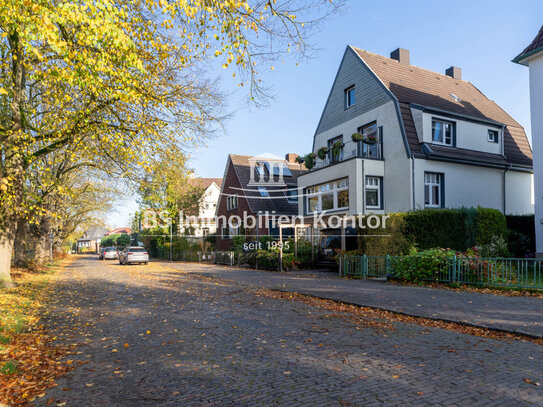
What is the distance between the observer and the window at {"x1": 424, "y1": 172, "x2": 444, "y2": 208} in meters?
20.5

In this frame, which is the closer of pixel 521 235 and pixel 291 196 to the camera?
pixel 521 235

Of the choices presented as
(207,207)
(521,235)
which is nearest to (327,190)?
(521,235)

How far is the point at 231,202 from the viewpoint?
3659 cm

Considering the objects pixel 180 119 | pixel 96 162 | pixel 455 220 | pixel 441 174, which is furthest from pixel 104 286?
pixel 441 174

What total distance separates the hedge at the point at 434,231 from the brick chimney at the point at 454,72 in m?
16.5

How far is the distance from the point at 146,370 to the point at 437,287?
32.3 feet

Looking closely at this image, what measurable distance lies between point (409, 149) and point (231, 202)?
65.4 ft

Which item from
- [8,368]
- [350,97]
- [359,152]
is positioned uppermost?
[350,97]

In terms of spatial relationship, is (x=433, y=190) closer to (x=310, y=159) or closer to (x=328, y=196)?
(x=328, y=196)

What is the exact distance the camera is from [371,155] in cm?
2206

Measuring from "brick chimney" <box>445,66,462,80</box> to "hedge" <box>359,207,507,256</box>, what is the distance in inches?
651

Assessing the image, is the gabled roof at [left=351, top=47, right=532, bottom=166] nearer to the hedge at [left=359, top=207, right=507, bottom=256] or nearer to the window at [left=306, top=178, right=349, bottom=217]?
the window at [left=306, top=178, right=349, bottom=217]

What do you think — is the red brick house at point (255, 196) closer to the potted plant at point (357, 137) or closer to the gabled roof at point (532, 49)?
A: the potted plant at point (357, 137)

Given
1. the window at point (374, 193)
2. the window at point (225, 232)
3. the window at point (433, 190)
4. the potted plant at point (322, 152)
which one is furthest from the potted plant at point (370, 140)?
the window at point (225, 232)
